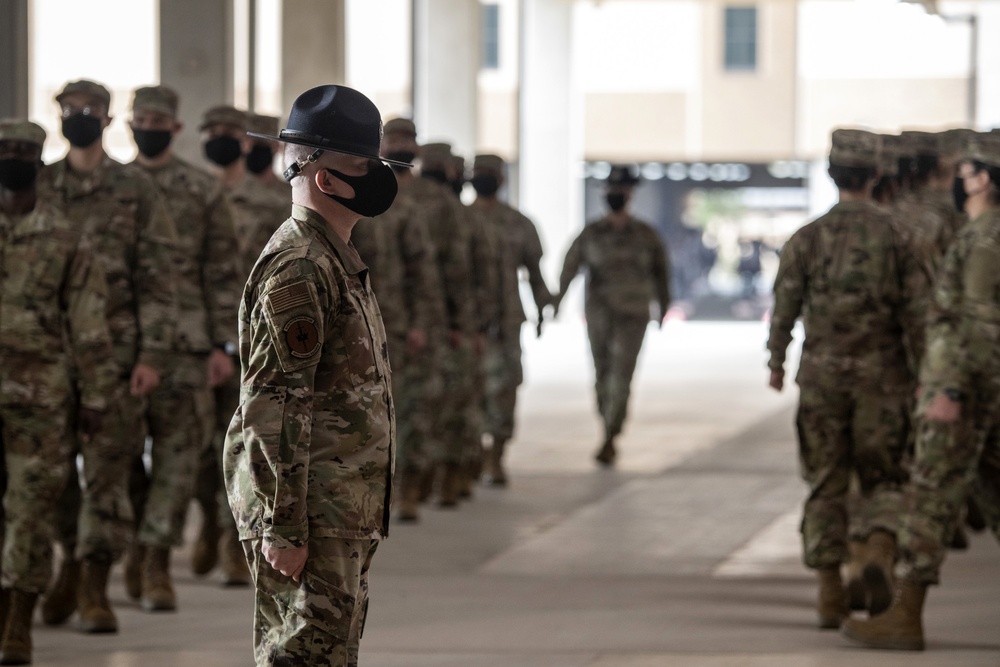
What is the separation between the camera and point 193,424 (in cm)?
748

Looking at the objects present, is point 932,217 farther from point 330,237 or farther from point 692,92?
point 692,92

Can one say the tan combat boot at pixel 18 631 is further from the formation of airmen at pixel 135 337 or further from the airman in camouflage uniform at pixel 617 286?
the airman in camouflage uniform at pixel 617 286

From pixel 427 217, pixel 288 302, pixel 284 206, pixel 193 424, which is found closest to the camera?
pixel 288 302

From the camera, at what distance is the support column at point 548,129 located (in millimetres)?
32344

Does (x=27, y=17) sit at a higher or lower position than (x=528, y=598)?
higher

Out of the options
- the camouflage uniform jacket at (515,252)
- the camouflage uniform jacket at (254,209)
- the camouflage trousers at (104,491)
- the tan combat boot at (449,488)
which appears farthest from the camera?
the camouflage uniform jacket at (515,252)

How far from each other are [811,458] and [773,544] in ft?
7.90

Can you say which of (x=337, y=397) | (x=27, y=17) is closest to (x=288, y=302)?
(x=337, y=397)

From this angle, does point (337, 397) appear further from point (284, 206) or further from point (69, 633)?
point (284, 206)

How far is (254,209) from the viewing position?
8.39 meters

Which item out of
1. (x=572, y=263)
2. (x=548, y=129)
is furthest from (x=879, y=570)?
(x=548, y=129)

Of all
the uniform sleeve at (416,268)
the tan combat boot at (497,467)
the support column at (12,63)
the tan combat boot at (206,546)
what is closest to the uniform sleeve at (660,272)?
the tan combat boot at (497,467)

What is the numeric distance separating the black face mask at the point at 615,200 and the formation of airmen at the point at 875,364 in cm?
542

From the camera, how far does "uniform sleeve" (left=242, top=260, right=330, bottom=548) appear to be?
154 inches
